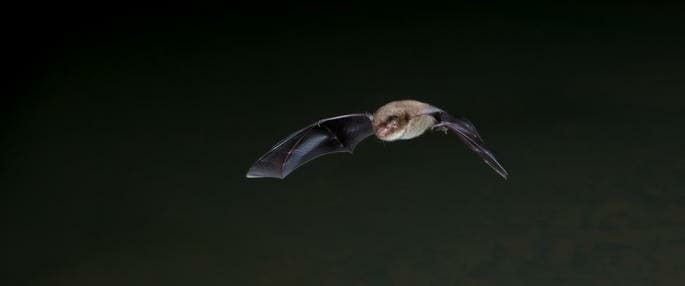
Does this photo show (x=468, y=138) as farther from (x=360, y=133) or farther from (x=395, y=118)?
(x=360, y=133)

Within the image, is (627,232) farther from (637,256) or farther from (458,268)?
(458,268)

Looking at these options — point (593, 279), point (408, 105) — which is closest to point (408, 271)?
point (593, 279)

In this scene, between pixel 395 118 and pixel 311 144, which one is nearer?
pixel 395 118

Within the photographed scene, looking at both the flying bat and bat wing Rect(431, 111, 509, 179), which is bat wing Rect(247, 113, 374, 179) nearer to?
the flying bat


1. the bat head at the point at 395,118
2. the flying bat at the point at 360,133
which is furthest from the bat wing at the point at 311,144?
the bat head at the point at 395,118

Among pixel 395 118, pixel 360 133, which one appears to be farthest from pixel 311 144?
pixel 395 118

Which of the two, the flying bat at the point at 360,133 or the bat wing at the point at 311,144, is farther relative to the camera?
the bat wing at the point at 311,144

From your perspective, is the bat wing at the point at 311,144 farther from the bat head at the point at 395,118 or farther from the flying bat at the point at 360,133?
the bat head at the point at 395,118
